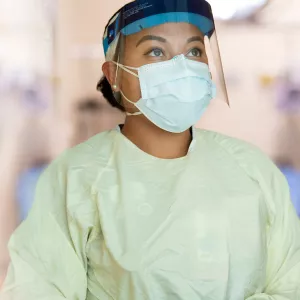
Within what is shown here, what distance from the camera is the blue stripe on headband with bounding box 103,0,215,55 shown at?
123 cm

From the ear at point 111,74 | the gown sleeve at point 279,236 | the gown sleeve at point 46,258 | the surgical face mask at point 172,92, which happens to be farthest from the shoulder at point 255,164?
the gown sleeve at point 46,258

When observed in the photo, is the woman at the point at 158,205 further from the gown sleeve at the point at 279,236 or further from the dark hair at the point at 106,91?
the dark hair at the point at 106,91

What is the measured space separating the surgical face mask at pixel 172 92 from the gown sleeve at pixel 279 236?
200 mm

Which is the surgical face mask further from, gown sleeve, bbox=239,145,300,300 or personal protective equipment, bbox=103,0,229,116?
gown sleeve, bbox=239,145,300,300

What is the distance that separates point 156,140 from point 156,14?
278 millimetres

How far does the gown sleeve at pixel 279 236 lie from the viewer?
1242 mm

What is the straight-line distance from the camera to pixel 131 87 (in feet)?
4.09

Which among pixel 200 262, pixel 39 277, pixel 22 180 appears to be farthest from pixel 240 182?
pixel 22 180

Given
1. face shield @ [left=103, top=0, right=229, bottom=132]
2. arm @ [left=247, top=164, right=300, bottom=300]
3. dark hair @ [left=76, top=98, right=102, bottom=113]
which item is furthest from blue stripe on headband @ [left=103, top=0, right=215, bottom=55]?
arm @ [left=247, top=164, right=300, bottom=300]

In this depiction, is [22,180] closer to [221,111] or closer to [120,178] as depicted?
[120,178]

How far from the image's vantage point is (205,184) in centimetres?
123

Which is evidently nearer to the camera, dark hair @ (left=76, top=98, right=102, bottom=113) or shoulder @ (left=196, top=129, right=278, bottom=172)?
shoulder @ (left=196, top=129, right=278, bottom=172)

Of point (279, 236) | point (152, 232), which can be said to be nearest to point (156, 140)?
point (152, 232)

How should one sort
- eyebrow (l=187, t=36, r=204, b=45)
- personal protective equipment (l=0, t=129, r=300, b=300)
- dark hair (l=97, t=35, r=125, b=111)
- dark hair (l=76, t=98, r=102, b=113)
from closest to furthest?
1. personal protective equipment (l=0, t=129, r=300, b=300)
2. eyebrow (l=187, t=36, r=204, b=45)
3. dark hair (l=97, t=35, r=125, b=111)
4. dark hair (l=76, t=98, r=102, b=113)
